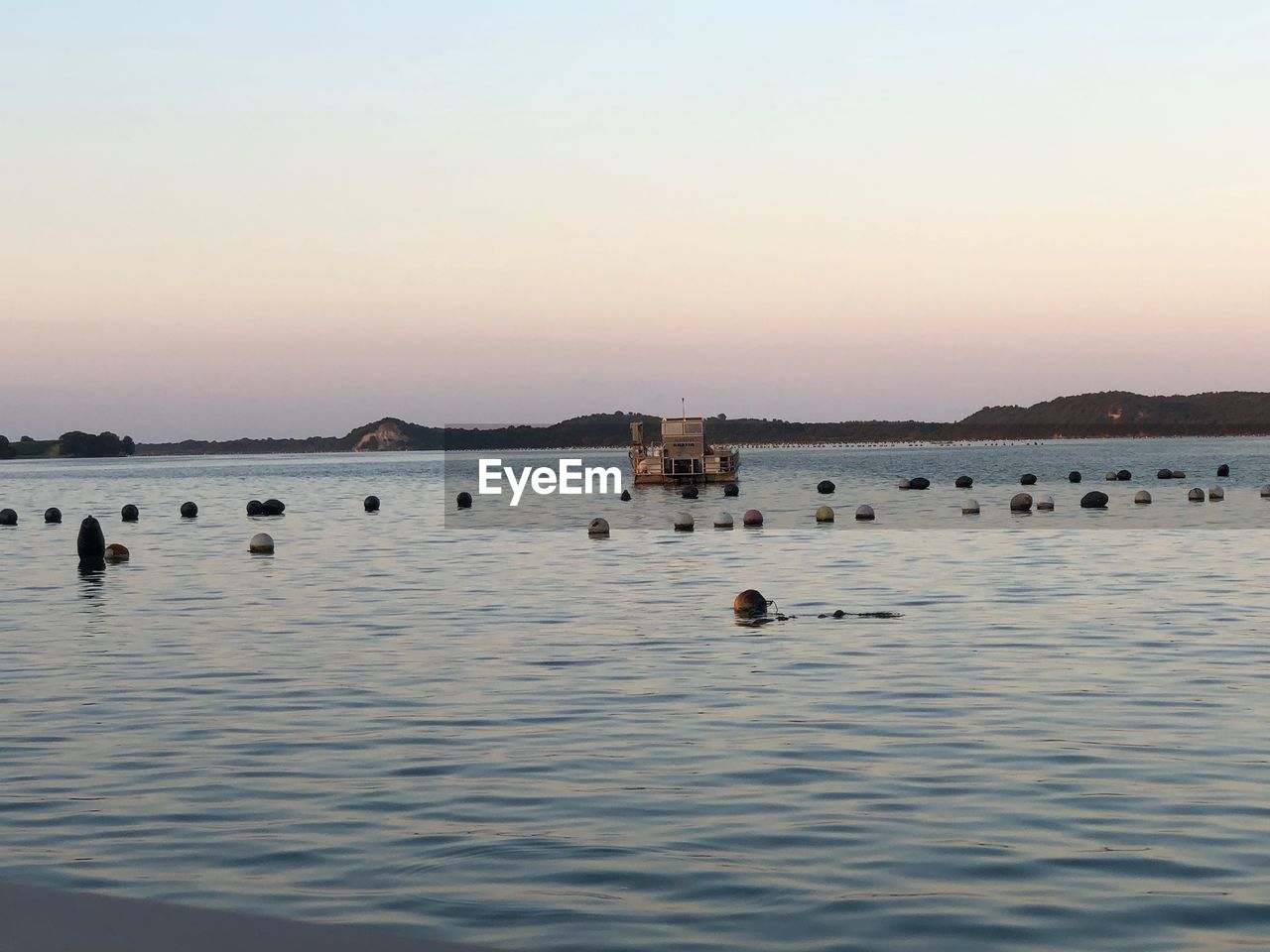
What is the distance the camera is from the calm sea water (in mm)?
10781

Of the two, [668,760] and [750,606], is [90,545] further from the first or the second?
[668,760]

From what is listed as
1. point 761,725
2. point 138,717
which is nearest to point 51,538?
point 138,717

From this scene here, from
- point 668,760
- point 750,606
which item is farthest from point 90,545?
point 668,760

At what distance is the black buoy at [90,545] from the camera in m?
47.8

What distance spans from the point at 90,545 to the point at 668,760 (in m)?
36.4

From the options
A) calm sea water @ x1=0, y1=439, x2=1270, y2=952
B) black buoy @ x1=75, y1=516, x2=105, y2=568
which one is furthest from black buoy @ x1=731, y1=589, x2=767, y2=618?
black buoy @ x1=75, y1=516, x2=105, y2=568

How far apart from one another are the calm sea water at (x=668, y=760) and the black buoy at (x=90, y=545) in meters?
9.68

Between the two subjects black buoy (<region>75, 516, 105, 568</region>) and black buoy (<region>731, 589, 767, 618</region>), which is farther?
black buoy (<region>75, 516, 105, 568</region>)

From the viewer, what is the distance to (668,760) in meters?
16.0

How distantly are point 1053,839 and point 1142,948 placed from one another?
2.72 meters

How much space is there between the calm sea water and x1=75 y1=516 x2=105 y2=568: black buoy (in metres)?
9.68

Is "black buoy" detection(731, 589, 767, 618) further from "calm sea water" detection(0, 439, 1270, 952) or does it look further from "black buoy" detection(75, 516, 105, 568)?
"black buoy" detection(75, 516, 105, 568)

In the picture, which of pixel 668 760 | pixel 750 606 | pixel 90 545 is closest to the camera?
pixel 668 760

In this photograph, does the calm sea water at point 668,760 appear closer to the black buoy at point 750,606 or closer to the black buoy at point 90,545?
the black buoy at point 750,606
